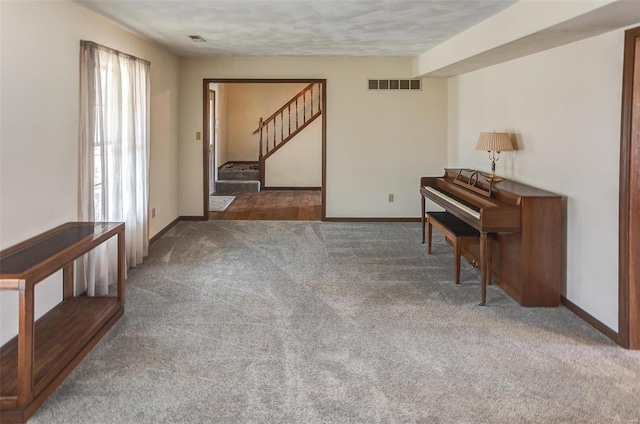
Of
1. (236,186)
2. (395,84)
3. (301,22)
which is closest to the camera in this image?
(301,22)

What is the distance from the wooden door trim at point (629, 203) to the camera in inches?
120

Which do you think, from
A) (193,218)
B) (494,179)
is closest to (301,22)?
(494,179)

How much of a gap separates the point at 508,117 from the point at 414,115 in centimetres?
242

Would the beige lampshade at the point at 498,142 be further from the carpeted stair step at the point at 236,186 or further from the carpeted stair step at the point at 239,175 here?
the carpeted stair step at the point at 239,175

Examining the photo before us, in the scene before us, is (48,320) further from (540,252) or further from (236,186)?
(236,186)

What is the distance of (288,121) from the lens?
11.4 m

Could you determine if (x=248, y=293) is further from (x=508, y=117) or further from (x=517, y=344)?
(x=508, y=117)

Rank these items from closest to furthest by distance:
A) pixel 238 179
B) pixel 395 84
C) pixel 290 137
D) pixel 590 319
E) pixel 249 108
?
pixel 590 319, pixel 395 84, pixel 290 137, pixel 238 179, pixel 249 108

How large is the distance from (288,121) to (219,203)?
326 centimetres

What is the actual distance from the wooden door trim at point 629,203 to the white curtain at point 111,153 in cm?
369

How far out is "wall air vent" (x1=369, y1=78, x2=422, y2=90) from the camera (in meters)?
7.21

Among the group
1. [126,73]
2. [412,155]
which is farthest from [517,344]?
[412,155]

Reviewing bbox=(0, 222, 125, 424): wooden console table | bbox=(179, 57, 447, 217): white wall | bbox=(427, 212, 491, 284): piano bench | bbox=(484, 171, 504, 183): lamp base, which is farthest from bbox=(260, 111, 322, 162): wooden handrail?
bbox=(0, 222, 125, 424): wooden console table

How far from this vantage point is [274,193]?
10523mm
